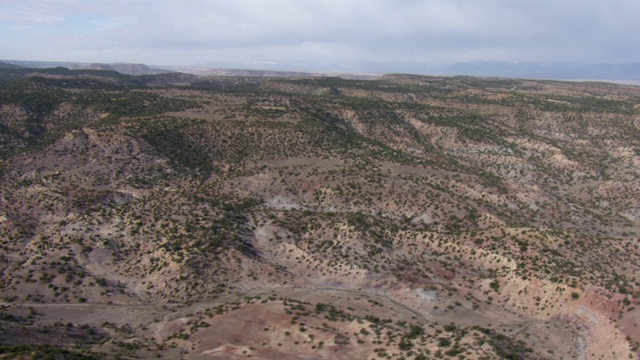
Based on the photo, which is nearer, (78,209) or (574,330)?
(574,330)

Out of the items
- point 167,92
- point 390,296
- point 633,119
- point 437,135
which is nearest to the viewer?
point 390,296

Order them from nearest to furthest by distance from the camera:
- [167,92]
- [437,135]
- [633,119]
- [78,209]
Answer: [78,209], [437,135], [633,119], [167,92]

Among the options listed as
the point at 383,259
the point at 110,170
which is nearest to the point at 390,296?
the point at 383,259

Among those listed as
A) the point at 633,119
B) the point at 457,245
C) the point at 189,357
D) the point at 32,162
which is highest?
the point at 633,119

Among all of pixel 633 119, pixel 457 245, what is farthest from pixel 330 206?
pixel 633 119

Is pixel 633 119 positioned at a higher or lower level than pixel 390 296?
higher

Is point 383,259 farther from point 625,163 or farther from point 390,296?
point 625,163
